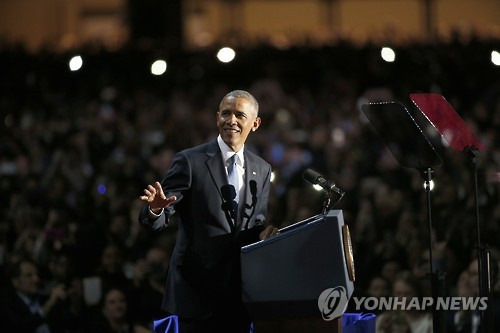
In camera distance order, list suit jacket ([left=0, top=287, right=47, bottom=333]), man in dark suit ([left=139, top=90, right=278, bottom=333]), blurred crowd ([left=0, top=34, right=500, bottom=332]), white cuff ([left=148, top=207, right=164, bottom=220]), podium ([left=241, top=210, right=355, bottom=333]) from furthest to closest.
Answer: blurred crowd ([left=0, top=34, right=500, bottom=332]), suit jacket ([left=0, top=287, right=47, bottom=333]), man in dark suit ([left=139, top=90, right=278, bottom=333]), white cuff ([left=148, top=207, right=164, bottom=220]), podium ([left=241, top=210, right=355, bottom=333])

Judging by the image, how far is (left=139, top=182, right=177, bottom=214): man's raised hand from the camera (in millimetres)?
4379

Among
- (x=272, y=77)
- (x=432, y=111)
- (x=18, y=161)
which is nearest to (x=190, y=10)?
(x=272, y=77)

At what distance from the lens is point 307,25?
2117 cm

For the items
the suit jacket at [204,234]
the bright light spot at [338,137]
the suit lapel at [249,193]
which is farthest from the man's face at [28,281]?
the bright light spot at [338,137]

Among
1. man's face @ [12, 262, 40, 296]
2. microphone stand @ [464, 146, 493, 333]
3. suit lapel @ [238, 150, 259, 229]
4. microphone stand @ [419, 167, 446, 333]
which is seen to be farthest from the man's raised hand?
man's face @ [12, 262, 40, 296]

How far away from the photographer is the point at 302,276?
4383 millimetres

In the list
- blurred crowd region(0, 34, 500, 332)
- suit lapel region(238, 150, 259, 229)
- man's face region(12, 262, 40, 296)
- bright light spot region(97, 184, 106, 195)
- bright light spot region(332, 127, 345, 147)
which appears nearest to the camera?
suit lapel region(238, 150, 259, 229)

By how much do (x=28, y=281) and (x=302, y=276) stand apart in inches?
138

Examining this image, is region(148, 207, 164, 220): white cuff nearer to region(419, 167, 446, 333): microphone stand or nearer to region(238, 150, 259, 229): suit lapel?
region(238, 150, 259, 229): suit lapel

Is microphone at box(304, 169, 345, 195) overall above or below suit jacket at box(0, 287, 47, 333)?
above

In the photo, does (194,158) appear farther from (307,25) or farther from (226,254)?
(307,25)

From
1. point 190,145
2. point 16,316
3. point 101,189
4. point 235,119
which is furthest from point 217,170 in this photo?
point 190,145

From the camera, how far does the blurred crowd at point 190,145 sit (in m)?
7.61

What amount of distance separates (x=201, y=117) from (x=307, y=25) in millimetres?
7762
